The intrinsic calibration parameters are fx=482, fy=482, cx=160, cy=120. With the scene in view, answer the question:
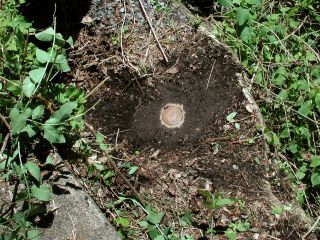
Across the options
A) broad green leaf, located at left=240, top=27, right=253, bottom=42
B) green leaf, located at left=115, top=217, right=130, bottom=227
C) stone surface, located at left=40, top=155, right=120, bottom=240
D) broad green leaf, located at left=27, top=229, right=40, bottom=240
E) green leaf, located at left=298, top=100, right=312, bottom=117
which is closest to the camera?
broad green leaf, located at left=27, top=229, right=40, bottom=240

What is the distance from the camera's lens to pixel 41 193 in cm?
241

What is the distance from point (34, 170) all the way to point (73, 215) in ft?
1.05

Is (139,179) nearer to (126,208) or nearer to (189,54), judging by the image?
(126,208)

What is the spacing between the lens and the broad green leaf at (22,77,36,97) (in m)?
2.53

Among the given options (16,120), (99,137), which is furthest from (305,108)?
(16,120)

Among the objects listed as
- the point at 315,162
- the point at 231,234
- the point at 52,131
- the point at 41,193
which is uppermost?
the point at 52,131

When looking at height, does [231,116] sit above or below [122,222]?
above

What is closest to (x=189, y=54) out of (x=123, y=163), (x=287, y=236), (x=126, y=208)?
(x=123, y=163)

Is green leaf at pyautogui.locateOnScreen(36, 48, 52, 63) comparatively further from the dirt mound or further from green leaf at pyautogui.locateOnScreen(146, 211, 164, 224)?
green leaf at pyautogui.locateOnScreen(146, 211, 164, 224)

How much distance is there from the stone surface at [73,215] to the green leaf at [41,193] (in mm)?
116

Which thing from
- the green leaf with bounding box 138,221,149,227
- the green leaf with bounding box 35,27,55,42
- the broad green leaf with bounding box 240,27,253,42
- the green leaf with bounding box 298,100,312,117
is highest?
the green leaf with bounding box 35,27,55,42

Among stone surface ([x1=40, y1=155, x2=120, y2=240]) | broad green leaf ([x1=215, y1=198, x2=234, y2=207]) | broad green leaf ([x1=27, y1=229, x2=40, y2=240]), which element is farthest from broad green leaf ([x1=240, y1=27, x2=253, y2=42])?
broad green leaf ([x1=27, y1=229, x2=40, y2=240])

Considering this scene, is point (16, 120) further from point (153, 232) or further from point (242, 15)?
point (242, 15)

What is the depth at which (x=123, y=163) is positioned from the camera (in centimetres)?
306
